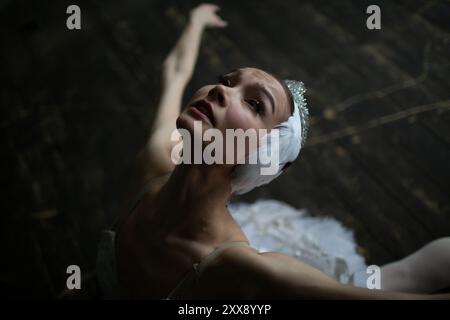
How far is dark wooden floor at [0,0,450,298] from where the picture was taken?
2.63 metres

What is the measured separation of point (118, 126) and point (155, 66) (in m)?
0.59

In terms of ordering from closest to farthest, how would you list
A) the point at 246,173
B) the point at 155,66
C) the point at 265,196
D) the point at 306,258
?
the point at 246,173 < the point at 306,258 < the point at 265,196 < the point at 155,66

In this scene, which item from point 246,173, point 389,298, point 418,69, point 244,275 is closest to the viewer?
point 389,298

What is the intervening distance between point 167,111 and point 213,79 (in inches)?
46.7

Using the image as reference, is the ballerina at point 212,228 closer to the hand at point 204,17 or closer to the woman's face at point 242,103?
the woman's face at point 242,103

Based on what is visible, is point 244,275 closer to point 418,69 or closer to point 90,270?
point 90,270

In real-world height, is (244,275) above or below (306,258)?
above

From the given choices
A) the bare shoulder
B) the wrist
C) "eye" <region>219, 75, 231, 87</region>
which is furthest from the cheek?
the wrist

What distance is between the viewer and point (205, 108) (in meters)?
1.62

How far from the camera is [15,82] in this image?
3.55 m

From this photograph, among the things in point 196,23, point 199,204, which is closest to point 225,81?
point 199,204

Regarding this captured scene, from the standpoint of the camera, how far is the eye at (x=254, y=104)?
165 centimetres

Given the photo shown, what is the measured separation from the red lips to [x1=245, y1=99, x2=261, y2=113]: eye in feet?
0.43

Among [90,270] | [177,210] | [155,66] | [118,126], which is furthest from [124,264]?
[155,66]
